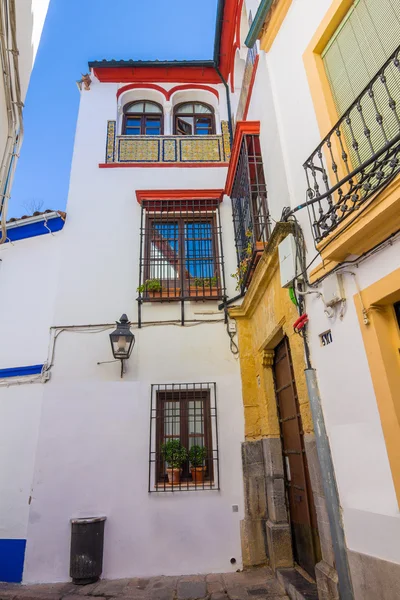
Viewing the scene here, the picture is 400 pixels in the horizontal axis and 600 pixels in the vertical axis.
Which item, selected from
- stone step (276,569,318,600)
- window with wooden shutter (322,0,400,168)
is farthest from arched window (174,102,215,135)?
stone step (276,569,318,600)

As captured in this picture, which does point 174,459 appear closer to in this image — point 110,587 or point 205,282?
point 110,587

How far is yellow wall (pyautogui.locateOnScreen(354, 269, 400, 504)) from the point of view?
234 centimetres

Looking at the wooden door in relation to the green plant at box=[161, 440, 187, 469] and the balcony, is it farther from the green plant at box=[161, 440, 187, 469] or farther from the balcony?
the balcony

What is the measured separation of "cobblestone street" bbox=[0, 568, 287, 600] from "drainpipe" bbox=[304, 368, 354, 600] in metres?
1.65

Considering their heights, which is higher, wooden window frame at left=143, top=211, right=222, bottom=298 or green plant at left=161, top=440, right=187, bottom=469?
wooden window frame at left=143, top=211, right=222, bottom=298

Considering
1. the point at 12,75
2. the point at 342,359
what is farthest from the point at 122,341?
the point at 12,75

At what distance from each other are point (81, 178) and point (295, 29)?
15.1ft

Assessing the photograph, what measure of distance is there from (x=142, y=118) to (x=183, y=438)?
6.86m

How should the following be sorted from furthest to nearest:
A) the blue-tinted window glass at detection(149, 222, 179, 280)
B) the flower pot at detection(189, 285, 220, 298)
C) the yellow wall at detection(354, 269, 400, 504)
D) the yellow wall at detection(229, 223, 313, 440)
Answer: the blue-tinted window glass at detection(149, 222, 179, 280) < the flower pot at detection(189, 285, 220, 298) < the yellow wall at detection(229, 223, 313, 440) < the yellow wall at detection(354, 269, 400, 504)

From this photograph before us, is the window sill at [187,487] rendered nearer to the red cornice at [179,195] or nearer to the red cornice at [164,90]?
the red cornice at [179,195]

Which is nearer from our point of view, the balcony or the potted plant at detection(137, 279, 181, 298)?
the potted plant at detection(137, 279, 181, 298)

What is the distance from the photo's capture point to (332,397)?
2.95 m

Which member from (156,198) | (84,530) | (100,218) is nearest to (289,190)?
(156,198)

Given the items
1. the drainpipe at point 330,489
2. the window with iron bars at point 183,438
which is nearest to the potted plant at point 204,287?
the window with iron bars at point 183,438
